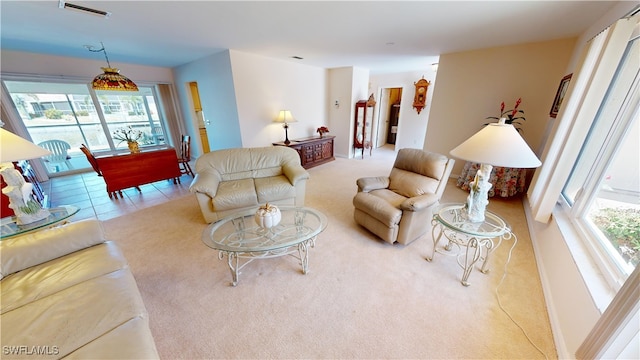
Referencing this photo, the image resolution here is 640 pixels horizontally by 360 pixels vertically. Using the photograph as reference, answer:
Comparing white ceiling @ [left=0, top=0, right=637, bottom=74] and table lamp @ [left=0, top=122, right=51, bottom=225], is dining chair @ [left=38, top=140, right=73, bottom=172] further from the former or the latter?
table lamp @ [left=0, top=122, right=51, bottom=225]

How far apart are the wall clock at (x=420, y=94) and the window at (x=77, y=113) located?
6.93 meters

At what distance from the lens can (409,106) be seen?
5895 mm

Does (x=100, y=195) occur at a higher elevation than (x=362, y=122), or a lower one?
lower

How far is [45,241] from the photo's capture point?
132cm

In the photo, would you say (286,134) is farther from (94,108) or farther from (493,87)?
(94,108)

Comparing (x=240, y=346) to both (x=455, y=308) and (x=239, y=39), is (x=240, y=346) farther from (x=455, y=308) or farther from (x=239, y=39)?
(x=239, y=39)

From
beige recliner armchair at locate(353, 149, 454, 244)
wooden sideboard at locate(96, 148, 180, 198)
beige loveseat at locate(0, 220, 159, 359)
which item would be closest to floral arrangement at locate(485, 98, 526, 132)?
beige recliner armchair at locate(353, 149, 454, 244)

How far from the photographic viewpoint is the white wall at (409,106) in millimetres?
5607

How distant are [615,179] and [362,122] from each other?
4431 millimetres

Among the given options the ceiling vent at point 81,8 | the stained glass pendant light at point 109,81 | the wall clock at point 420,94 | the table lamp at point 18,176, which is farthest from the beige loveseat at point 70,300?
the wall clock at point 420,94

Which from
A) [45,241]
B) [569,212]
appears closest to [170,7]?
[45,241]

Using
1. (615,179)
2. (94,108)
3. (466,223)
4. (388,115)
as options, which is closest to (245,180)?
(466,223)

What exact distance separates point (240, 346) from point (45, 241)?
141cm

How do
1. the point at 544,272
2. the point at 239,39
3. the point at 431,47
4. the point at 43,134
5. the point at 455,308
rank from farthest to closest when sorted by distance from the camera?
the point at 43,134
the point at 431,47
the point at 239,39
the point at 544,272
the point at 455,308
